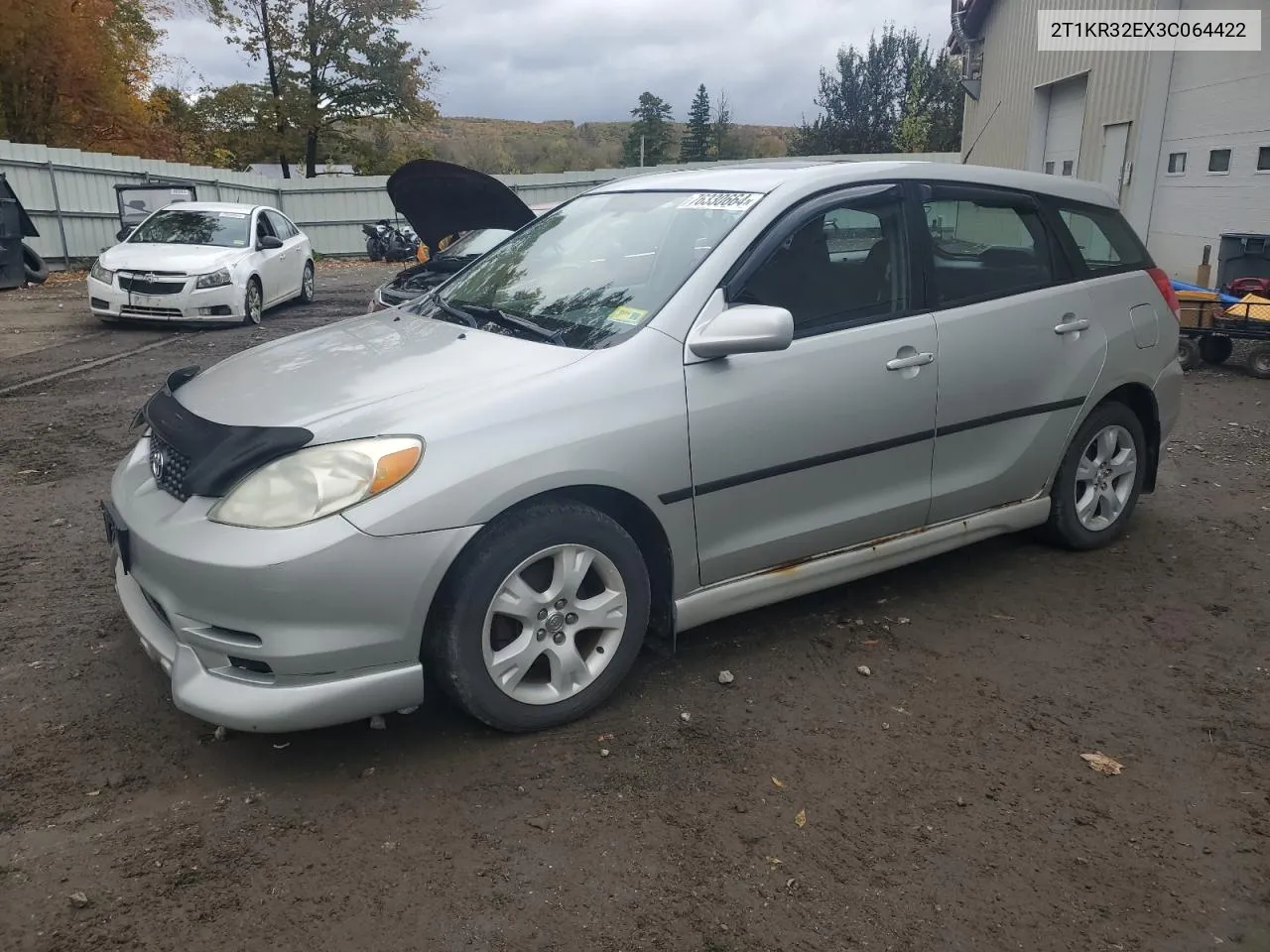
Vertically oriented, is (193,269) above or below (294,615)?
above

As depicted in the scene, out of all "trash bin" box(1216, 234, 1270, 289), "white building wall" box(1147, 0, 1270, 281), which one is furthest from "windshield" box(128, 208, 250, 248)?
"white building wall" box(1147, 0, 1270, 281)

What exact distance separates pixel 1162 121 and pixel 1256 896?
1313cm

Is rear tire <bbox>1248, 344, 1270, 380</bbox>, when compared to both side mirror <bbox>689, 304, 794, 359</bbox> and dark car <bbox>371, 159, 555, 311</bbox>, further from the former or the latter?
side mirror <bbox>689, 304, 794, 359</bbox>

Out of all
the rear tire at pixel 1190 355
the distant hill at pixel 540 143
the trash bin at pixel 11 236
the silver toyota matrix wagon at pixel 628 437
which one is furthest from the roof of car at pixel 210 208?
the distant hill at pixel 540 143

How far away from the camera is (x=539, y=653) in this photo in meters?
3.07

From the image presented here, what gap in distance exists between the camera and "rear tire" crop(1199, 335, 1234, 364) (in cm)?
941

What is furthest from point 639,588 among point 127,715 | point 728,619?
point 127,715

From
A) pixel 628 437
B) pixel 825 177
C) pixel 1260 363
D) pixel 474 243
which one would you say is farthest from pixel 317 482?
pixel 1260 363

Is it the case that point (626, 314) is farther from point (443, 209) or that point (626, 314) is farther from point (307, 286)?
point (307, 286)

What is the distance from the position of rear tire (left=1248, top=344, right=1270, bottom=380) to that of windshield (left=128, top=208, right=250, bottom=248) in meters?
11.7

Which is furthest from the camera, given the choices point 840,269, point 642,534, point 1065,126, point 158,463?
point 1065,126

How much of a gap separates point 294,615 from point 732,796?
134cm

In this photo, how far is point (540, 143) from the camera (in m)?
82.1

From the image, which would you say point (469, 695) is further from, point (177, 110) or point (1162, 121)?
point (177, 110)
